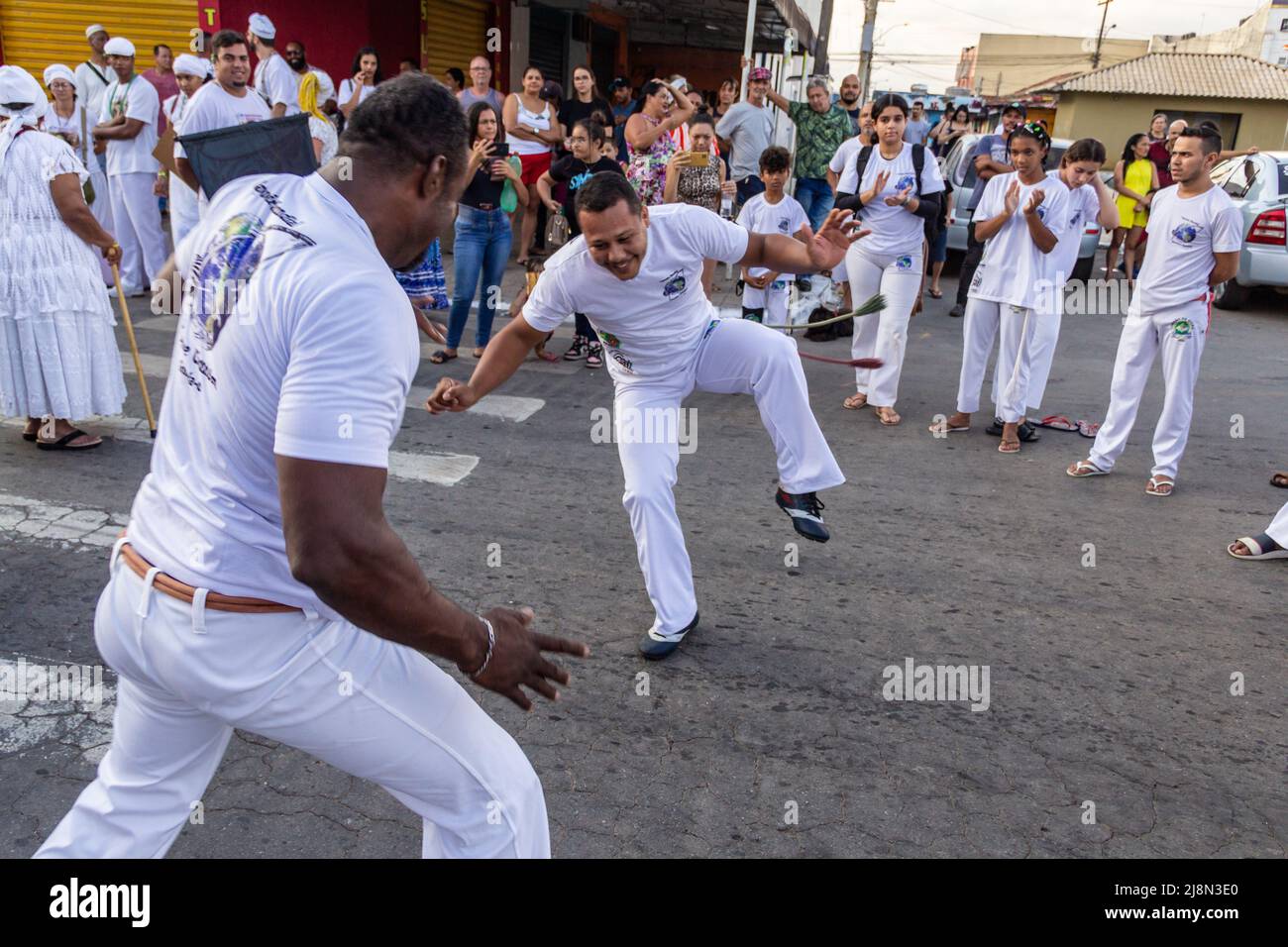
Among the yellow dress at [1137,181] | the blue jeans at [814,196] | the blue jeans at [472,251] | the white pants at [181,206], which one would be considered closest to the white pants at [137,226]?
the white pants at [181,206]

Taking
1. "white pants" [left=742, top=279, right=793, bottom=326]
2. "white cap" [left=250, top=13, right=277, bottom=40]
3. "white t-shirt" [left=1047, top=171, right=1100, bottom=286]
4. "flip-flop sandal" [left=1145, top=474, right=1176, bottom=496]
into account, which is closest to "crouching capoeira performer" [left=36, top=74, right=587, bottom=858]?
"flip-flop sandal" [left=1145, top=474, right=1176, bottom=496]

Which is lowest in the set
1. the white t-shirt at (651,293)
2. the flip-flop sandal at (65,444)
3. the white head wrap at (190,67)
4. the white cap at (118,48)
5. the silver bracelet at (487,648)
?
the flip-flop sandal at (65,444)

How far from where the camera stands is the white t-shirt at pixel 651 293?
3965 millimetres

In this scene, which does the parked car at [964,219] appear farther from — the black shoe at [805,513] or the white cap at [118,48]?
the black shoe at [805,513]

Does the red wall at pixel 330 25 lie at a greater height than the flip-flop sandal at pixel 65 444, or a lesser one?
greater

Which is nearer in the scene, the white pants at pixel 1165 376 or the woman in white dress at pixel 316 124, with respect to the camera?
the white pants at pixel 1165 376

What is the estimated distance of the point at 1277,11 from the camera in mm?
60375

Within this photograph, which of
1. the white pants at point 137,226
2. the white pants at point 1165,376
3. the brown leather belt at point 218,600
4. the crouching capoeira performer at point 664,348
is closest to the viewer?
the brown leather belt at point 218,600

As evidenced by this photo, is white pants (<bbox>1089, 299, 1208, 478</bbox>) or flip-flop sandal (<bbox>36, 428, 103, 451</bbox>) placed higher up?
white pants (<bbox>1089, 299, 1208, 478</bbox>)

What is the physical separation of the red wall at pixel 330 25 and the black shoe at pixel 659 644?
12888 mm

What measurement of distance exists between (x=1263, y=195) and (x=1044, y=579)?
10145mm

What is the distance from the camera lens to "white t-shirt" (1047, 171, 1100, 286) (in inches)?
270

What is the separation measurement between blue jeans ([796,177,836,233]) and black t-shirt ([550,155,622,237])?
3.52m

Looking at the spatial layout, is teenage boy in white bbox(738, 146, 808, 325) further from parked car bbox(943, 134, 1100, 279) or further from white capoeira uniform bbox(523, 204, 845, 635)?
parked car bbox(943, 134, 1100, 279)
